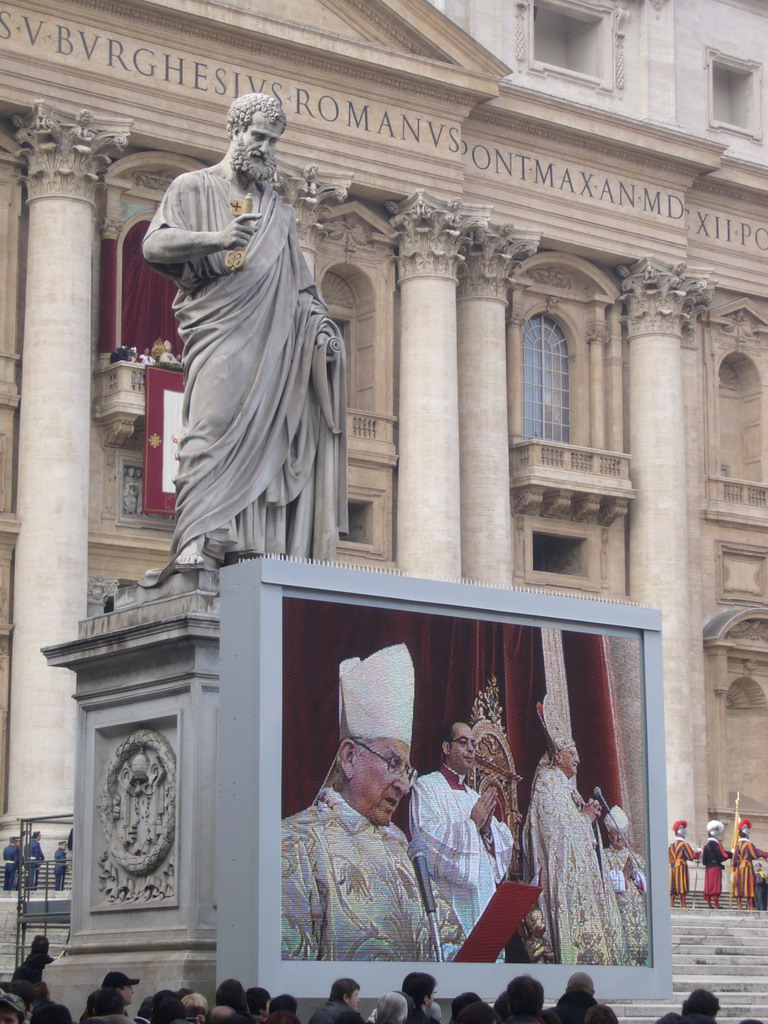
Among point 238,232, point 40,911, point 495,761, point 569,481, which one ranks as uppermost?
point 569,481

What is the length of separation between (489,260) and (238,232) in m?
24.8

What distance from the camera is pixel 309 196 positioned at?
32500mm

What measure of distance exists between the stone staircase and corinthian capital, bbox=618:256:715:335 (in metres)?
13.3

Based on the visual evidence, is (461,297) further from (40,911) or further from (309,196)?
(40,911)

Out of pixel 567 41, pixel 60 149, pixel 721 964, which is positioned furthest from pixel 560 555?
pixel 721 964

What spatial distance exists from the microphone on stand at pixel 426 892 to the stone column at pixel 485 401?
945 inches

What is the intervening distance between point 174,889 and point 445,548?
75.6ft

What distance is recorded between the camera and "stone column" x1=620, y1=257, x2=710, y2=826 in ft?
115

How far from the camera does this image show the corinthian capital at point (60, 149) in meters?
29.7

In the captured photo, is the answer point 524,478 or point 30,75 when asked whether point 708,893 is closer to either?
point 524,478

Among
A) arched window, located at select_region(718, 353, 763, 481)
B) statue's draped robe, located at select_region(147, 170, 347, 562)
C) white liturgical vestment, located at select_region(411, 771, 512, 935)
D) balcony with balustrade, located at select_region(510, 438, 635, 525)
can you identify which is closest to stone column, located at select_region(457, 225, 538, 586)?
balcony with balustrade, located at select_region(510, 438, 635, 525)

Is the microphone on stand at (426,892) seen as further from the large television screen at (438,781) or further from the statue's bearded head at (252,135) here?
the statue's bearded head at (252,135)

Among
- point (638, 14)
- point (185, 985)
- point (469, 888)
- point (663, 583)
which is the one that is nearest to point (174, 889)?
point (185, 985)

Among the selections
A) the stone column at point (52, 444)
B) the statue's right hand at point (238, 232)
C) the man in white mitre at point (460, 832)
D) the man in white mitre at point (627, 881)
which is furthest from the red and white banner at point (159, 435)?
the man in white mitre at point (460, 832)
